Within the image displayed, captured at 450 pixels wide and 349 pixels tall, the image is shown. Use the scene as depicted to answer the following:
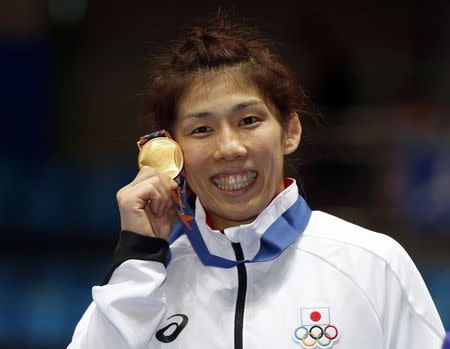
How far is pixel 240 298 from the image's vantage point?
8.65 feet

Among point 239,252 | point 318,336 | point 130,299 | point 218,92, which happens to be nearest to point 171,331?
point 130,299

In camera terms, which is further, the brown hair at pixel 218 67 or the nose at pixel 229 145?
the brown hair at pixel 218 67

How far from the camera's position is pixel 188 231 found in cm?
279

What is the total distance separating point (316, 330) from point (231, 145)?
18.8 inches

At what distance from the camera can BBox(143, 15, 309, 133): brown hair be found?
273 cm

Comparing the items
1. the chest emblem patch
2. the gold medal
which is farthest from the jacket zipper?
the gold medal

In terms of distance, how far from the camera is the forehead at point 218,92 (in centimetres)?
267

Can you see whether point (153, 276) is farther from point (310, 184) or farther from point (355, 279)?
point (310, 184)

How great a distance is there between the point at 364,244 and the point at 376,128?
405cm

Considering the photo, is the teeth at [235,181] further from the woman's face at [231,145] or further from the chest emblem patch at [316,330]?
the chest emblem patch at [316,330]

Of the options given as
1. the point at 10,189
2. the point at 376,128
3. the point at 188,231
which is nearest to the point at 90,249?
the point at 10,189

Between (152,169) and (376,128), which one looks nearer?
(152,169)

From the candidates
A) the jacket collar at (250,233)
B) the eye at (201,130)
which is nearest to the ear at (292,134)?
the jacket collar at (250,233)

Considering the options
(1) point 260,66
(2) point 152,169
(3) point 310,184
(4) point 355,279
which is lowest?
(3) point 310,184
